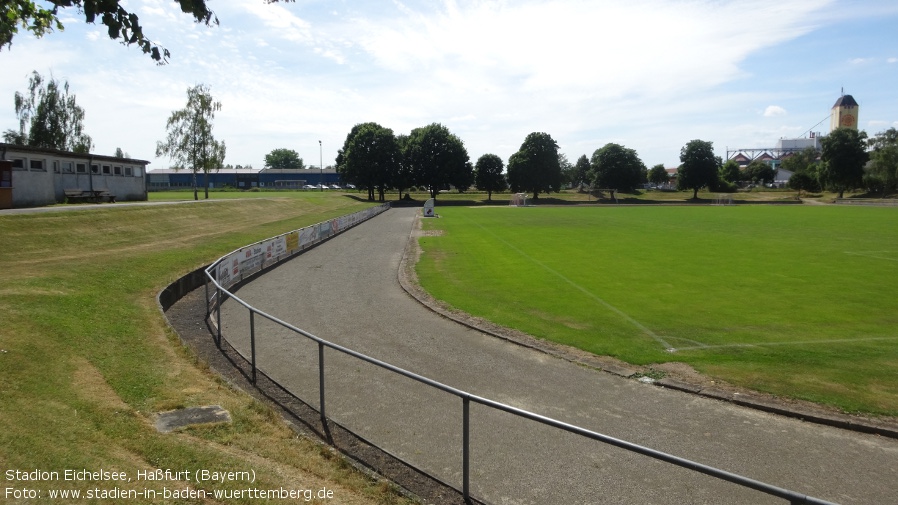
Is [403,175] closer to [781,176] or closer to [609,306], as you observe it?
[609,306]

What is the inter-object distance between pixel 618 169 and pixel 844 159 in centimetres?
3866

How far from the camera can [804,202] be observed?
95.3 metres

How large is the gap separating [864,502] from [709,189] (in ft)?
412

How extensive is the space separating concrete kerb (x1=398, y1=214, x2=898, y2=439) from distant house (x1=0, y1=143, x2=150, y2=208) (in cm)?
2816

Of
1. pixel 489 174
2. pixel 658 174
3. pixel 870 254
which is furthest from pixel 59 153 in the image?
pixel 658 174

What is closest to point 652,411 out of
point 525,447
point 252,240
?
point 525,447

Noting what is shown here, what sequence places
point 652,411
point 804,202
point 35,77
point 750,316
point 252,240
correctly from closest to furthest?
point 652,411 < point 750,316 < point 252,240 < point 35,77 < point 804,202

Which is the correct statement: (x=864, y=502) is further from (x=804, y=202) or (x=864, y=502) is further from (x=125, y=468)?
(x=804, y=202)

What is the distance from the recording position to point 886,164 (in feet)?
315

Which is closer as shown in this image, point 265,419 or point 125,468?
point 125,468

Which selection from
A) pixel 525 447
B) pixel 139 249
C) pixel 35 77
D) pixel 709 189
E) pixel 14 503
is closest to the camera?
pixel 14 503

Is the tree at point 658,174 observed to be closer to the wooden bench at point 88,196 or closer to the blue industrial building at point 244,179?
the blue industrial building at point 244,179

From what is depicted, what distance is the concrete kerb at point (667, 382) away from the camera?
775cm

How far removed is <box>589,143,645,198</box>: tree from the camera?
113750 millimetres
